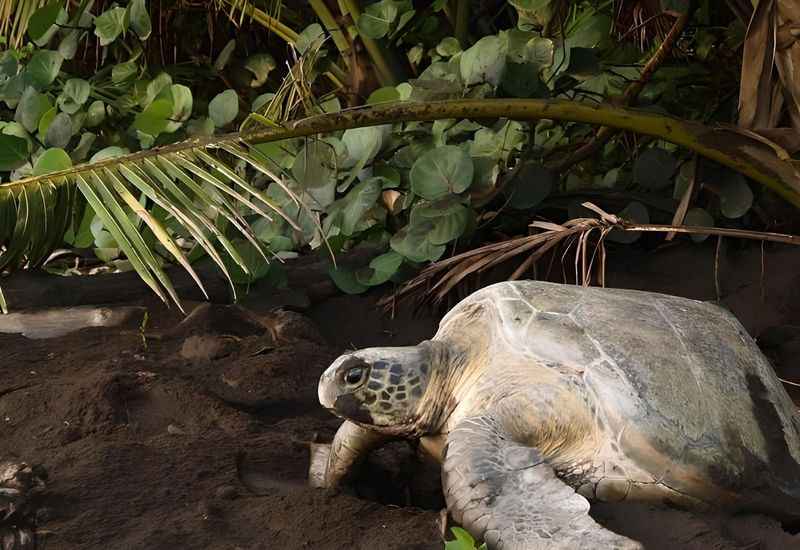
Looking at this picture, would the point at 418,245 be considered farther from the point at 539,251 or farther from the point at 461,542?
the point at 461,542

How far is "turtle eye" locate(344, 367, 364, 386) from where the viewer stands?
2109mm

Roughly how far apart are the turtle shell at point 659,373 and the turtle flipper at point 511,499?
0.71 ft

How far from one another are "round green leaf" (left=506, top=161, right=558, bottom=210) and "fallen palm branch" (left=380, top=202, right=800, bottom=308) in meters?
0.17

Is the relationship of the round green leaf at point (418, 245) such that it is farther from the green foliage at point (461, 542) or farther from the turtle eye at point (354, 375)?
the green foliage at point (461, 542)

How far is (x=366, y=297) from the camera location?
11.5 ft

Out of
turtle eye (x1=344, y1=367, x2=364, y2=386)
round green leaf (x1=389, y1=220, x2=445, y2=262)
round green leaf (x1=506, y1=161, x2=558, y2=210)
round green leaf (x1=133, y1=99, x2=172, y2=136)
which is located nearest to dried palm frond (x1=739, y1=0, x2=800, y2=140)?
round green leaf (x1=506, y1=161, x2=558, y2=210)

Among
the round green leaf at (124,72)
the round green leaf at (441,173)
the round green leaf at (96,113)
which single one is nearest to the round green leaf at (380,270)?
the round green leaf at (441,173)

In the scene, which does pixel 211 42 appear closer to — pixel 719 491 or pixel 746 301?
pixel 746 301

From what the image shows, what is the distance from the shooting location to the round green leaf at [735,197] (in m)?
3.20

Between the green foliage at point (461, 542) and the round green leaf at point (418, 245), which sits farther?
the round green leaf at point (418, 245)

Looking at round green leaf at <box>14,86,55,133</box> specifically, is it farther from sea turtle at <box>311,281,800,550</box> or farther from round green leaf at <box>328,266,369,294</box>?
sea turtle at <box>311,281,800,550</box>

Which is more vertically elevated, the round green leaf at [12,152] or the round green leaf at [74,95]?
the round green leaf at [74,95]

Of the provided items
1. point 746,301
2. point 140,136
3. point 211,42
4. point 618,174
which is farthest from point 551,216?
point 211,42

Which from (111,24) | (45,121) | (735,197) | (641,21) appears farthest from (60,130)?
(735,197)
